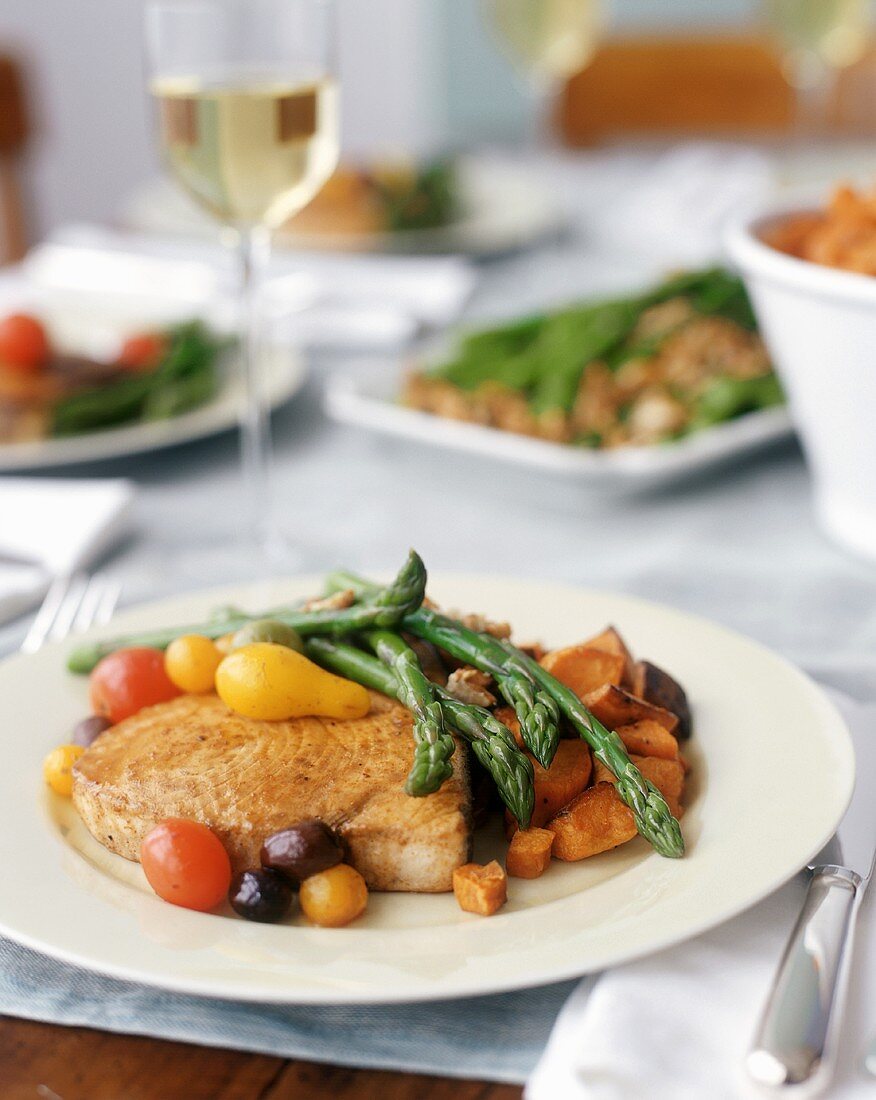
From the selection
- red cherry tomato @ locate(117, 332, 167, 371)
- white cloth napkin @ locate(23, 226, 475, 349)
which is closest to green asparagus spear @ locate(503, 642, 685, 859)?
red cherry tomato @ locate(117, 332, 167, 371)

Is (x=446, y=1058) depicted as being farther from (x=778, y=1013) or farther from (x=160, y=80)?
(x=160, y=80)

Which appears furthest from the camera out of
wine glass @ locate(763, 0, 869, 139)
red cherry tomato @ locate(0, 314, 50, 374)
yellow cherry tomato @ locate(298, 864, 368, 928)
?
wine glass @ locate(763, 0, 869, 139)

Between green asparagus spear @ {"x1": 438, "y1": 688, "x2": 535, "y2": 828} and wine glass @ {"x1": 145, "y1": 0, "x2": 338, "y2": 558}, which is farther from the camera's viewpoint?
wine glass @ {"x1": 145, "y1": 0, "x2": 338, "y2": 558}

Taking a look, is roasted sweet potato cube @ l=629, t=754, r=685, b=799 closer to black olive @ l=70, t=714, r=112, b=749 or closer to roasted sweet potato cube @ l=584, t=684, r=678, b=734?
roasted sweet potato cube @ l=584, t=684, r=678, b=734

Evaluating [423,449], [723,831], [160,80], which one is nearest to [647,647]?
[723,831]

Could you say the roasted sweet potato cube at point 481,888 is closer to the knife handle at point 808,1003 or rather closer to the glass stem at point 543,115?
the knife handle at point 808,1003

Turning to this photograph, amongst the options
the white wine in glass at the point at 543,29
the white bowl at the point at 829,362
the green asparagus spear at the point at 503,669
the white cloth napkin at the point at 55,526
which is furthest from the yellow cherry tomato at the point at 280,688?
the white wine in glass at the point at 543,29
